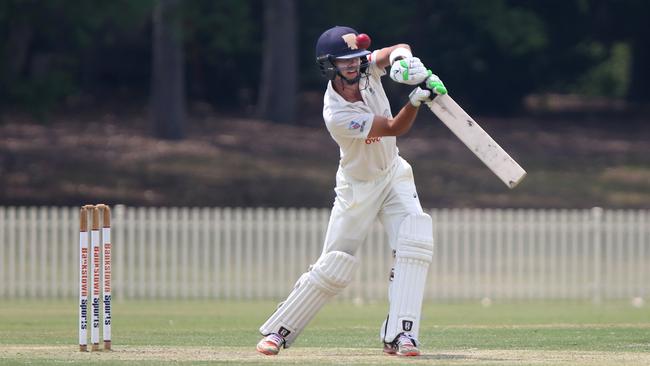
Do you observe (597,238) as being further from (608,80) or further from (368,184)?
(608,80)

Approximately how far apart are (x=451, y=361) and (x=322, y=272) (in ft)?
3.12

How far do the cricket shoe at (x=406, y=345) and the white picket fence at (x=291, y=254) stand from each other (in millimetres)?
7679

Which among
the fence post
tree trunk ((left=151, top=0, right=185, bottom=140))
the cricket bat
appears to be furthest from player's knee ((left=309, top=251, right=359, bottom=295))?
tree trunk ((left=151, top=0, right=185, bottom=140))

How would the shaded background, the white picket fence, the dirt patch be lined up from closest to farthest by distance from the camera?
the dirt patch
the white picket fence
the shaded background

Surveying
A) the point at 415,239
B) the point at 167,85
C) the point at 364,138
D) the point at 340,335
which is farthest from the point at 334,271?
the point at 167,85

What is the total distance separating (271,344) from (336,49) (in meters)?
1.56

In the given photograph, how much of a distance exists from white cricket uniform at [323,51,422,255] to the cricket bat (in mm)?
312

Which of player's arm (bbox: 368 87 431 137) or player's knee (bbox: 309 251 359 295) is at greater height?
player's arm (bbox: 368 87 431 137)

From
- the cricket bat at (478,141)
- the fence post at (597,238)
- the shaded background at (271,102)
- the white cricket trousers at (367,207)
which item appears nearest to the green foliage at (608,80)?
the shaded background at (271,102)

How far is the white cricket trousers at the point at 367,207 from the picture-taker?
24.3 ft

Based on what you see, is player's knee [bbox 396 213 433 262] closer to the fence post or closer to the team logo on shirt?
the team logo on shirt

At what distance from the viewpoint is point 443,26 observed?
26.1m

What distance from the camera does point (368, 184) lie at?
7406 mm

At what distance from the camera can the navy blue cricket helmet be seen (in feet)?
23.8
